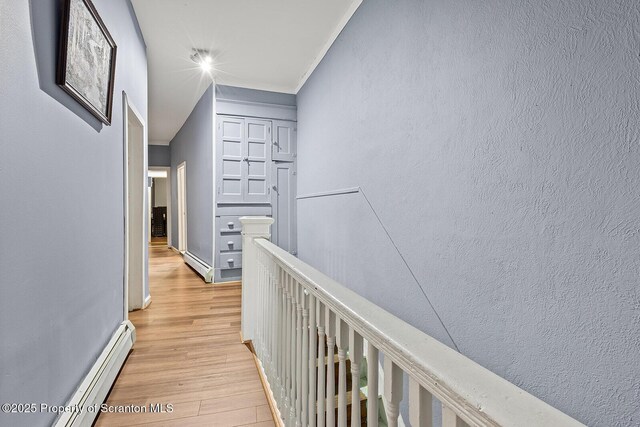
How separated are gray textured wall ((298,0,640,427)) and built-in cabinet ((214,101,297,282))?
2.27 m

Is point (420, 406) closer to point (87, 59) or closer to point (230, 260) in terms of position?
point (87, 59)

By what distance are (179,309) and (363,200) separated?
7.11 ft

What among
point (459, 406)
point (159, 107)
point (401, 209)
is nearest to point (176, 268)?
point (159, 107)

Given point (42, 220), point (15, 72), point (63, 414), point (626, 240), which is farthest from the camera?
point (63, 414)

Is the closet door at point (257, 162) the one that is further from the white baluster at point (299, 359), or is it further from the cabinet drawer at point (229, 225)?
the white baluster at point (299, 359)

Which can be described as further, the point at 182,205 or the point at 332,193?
the point at 182,205

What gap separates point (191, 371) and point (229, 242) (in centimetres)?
217

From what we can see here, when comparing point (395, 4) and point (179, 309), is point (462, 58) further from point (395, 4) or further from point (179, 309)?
point (179, 309)

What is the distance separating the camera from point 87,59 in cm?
141

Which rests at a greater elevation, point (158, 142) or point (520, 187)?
point (158, 142)

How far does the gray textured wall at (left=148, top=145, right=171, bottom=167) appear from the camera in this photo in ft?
24.1

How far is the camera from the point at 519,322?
1089 millimetres

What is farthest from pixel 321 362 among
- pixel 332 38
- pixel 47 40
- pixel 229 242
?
pixel 229 242

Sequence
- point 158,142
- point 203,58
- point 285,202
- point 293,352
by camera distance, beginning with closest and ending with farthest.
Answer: point 293,352, point 203,58, point 285,202, point 158,142
